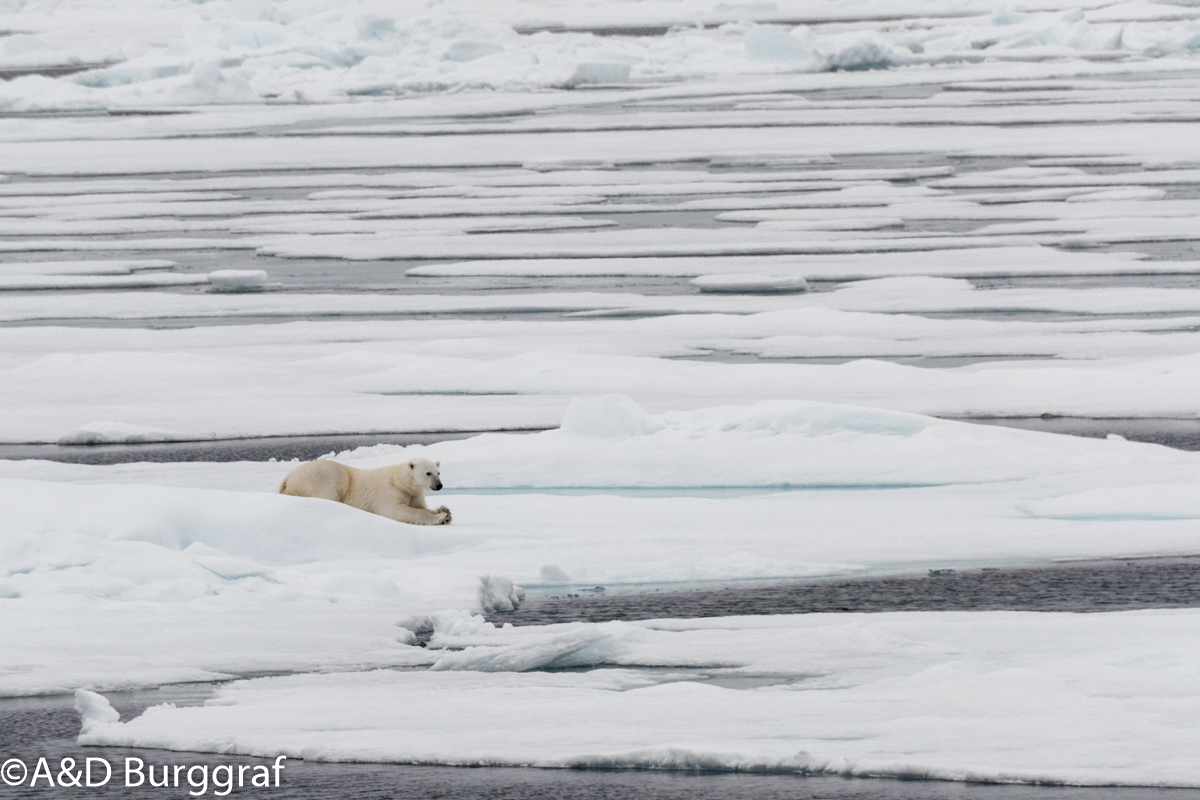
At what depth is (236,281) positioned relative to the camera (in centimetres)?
1239

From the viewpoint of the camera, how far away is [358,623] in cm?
450

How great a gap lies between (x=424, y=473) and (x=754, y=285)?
6.37m

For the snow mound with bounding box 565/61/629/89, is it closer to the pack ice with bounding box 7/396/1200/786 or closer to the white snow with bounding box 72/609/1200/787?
the pack ice with bounding box 7/396/1200/786

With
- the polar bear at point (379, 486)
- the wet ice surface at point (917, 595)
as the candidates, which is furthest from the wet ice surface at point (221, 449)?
the wet ice surface at point (917, 595)

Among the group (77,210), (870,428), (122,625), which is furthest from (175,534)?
(77,210)

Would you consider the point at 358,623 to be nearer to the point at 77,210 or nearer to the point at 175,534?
the point at 175,534

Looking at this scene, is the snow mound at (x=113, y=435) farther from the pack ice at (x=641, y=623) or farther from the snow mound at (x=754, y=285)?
the snow mound at (x=754, y=285)

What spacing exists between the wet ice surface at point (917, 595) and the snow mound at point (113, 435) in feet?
10.4

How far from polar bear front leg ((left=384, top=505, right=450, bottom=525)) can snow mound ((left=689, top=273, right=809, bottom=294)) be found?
6364 millimetres

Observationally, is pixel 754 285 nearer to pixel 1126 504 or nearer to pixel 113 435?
pixel 113 435

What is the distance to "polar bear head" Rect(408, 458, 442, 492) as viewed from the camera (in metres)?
5.73

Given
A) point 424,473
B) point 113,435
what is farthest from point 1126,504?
point 113,435

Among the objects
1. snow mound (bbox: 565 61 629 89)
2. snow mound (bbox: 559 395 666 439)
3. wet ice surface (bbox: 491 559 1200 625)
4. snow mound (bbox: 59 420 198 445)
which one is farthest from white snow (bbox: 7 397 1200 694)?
snow mound (bbox: 565 61 629 89)

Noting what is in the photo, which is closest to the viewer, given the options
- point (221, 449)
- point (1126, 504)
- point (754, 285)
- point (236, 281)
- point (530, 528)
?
point (530, 528)
